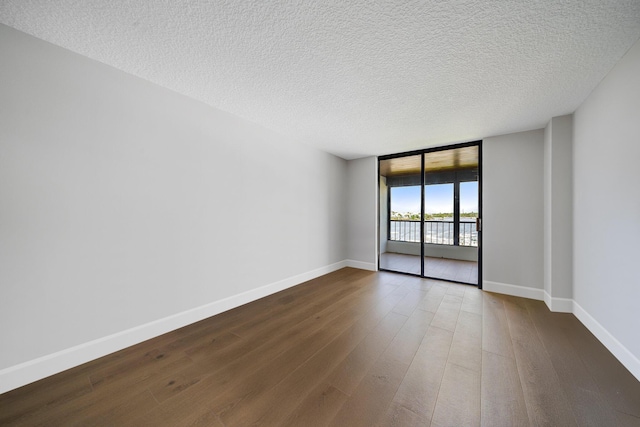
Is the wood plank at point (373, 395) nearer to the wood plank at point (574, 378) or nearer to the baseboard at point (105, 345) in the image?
the wood plank at point (574, 378)

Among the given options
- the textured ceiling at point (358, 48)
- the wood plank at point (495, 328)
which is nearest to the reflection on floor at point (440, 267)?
the wood plank at point (495, 328)

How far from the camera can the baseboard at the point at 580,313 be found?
1615 millimetres

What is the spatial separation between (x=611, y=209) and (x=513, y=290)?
5.77 feet

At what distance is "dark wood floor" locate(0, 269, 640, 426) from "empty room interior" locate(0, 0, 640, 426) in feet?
0.05

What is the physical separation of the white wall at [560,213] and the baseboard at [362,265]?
2.49 metres

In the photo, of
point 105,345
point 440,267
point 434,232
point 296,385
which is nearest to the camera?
point 296,385

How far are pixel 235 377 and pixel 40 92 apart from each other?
2.47 meters

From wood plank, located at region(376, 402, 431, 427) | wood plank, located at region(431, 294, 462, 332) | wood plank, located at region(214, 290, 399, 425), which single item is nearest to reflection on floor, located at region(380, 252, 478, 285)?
wood plank, located at region(431, 294, 462, 332)

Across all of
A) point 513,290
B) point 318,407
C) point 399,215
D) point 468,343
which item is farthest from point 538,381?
point 399,215

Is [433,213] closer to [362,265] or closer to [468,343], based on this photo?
[362,265]

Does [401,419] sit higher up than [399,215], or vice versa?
[399,215]

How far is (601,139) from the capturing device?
200 centimetres

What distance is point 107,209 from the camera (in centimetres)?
184

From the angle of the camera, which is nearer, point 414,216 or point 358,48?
point 358,48
